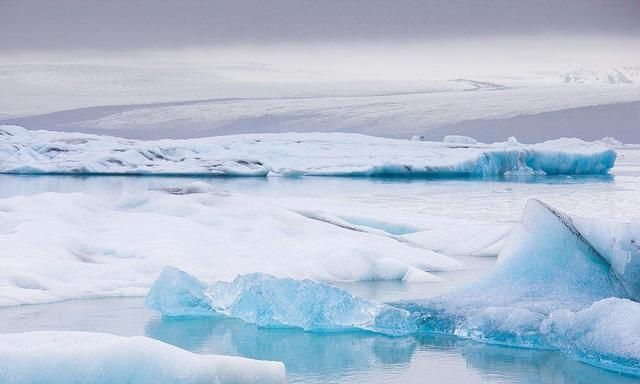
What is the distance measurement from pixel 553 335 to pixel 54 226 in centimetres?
450

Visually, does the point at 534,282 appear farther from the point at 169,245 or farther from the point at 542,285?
the point at 169,245

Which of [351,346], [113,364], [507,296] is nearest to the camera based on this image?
[113,364]

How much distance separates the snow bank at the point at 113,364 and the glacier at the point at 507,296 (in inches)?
72.7

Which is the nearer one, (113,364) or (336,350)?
(113,364)

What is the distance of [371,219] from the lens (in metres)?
11.7

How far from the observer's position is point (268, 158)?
30359 mm

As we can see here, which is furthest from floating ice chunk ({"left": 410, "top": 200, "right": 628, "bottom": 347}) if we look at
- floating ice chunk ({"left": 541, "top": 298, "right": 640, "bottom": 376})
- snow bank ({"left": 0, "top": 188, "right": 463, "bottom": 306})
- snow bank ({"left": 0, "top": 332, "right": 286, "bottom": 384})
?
snow bank ({"left": 0, "top": 332, "right": 286, "bottom": 384})

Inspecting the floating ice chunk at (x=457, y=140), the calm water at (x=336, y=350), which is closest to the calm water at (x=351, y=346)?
the calm water at (x=336, y=350)

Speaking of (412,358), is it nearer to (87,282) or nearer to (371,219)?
(87,282)

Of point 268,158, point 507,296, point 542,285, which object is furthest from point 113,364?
point 268,158

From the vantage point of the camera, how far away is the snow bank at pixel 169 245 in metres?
7.21

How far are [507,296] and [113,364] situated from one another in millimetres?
2944

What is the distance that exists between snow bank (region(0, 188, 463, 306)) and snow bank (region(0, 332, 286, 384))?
2.69 metres

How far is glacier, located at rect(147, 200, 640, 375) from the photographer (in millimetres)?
5719
